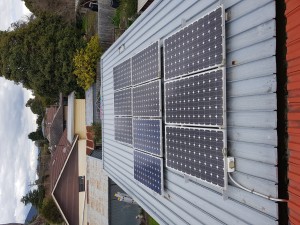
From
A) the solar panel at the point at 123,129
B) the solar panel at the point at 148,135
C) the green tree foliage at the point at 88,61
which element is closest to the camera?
the solar panel at the point at 148,135

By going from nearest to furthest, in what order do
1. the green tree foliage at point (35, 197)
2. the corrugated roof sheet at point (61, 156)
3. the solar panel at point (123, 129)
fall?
1. the solar panel at point (123, 129)
2. the corrugated roof sheet at point (61, 156)
3. the green tree foliage at point (35, 197)

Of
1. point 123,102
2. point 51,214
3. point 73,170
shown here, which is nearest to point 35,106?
point 51,214

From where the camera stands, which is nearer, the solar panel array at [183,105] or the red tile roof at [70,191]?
the solar panel array at [183,105]

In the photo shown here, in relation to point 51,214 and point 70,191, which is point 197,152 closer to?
point 70,191

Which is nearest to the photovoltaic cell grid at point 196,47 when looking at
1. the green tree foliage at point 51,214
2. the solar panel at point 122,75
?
the solar panel at point 122,75

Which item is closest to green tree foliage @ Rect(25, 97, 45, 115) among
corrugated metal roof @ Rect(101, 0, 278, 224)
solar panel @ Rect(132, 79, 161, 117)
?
solar panel @ Rect(132, 79, 161, 117)

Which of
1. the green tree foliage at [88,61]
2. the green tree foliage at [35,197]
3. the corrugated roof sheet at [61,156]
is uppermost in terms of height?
the green tree foliage at [88,61]

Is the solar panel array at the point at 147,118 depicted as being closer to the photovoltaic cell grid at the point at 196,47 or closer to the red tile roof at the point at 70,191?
the photovoltaic cell grid at the point at 196,47

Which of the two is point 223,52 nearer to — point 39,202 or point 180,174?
point 180,174
